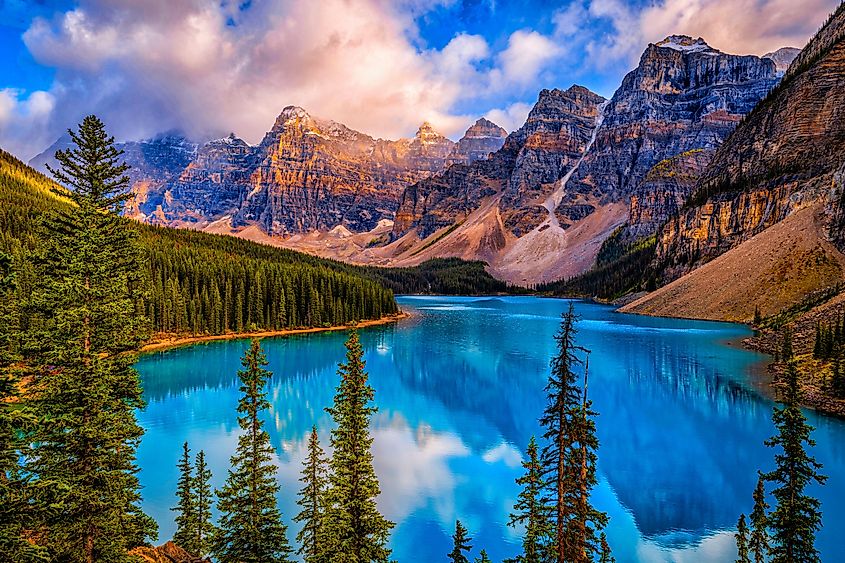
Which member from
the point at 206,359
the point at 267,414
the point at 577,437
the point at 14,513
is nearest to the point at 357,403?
the point at 577,437

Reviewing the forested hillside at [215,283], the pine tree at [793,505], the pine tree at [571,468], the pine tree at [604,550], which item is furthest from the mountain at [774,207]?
the pine tree at [571,468]

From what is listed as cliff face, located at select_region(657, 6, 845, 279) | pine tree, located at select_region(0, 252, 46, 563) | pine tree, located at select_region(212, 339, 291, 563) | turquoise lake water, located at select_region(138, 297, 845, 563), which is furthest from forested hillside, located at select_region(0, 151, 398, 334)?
cliff face, located at select_region(657, 6, 845, 279)

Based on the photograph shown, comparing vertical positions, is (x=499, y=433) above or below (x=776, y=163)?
below

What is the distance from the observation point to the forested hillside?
73812 millimetres

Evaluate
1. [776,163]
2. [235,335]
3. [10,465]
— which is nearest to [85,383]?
[10,465]

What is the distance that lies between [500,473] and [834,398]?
25.2 m

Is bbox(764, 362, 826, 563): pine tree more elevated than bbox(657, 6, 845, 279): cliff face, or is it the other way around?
bbox(657, 6, 845, 279): cliff face

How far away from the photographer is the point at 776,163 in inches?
4466

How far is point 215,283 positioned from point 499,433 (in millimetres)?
60299

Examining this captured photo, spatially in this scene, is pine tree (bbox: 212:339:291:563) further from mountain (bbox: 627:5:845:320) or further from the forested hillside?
mountain (bbox: 627:5:845:320)

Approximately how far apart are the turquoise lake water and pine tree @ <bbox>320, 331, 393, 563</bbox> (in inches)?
232

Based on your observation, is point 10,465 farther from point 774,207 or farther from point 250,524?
point 774,207

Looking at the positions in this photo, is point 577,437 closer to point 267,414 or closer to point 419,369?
point 267,414

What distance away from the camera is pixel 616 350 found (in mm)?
65312
